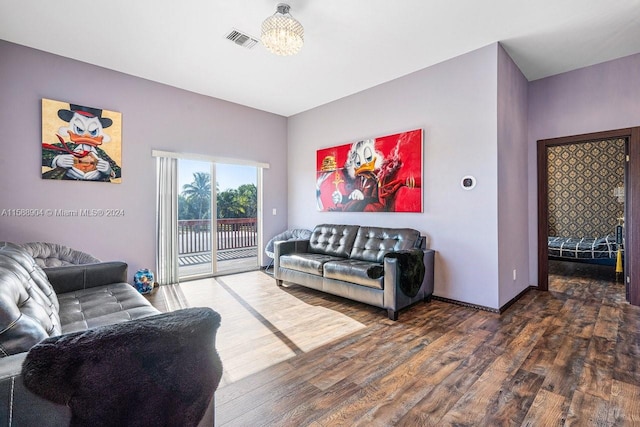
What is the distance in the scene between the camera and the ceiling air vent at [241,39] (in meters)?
3.01

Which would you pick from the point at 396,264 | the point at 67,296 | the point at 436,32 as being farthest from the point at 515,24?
the point at 67,296

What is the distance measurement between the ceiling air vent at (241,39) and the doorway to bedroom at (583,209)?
3.93m

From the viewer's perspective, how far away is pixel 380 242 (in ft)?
12.5

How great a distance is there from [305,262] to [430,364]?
206cm

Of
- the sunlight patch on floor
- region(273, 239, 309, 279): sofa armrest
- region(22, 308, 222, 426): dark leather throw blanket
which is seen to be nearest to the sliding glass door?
the sunlight patch on floor

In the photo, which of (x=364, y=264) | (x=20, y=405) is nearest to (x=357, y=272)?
(x=364, y=264)

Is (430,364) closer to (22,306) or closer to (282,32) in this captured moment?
(22,306)

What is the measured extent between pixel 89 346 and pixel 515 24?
3955mm

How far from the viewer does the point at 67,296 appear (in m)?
2.38

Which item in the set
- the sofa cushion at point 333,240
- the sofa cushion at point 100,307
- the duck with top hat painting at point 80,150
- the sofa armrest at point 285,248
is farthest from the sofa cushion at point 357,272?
the duck with top hat painting at point 80,150

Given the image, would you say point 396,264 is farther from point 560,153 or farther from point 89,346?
point 560,153

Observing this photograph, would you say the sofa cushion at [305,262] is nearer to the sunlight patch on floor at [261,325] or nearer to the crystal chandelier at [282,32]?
the sunlight patch on floor at [261,325]

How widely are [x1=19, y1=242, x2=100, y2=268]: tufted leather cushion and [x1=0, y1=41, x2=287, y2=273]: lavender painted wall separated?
0.23 metres

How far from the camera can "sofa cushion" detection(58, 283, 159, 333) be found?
1.85 m
